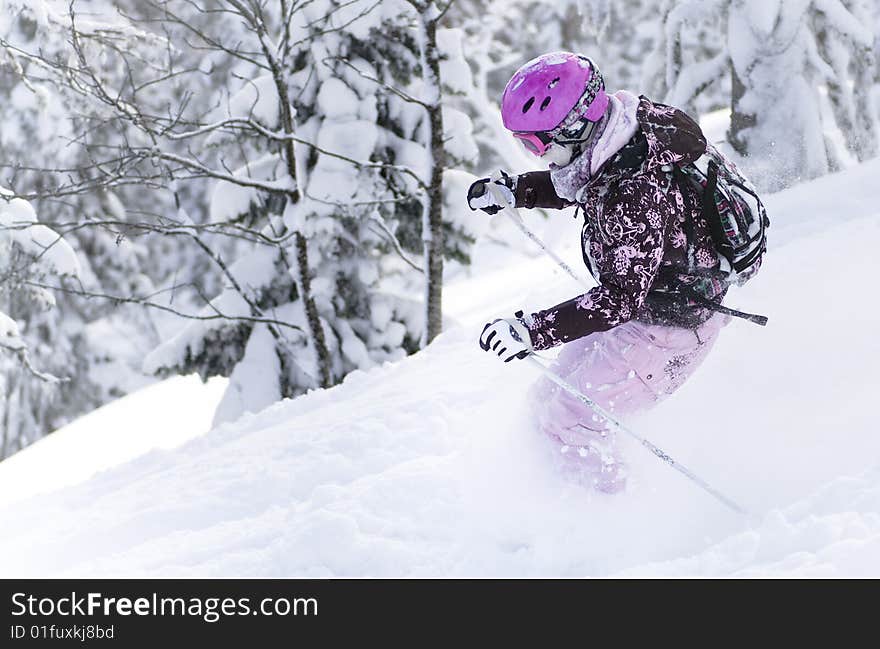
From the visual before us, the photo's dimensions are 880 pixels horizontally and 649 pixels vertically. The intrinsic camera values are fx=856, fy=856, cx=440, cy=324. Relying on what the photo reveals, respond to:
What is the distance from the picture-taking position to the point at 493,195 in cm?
454

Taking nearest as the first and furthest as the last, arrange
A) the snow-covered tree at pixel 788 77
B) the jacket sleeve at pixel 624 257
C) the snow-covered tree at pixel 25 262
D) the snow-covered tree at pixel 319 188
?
the jacket sleeve at pixel 624 257 → the snow-covered tree at pixel 25 262 → the snow-covered tree at pixel 319 188 → the snow-covered tree at pixel 788 77

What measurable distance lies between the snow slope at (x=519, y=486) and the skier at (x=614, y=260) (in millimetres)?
407

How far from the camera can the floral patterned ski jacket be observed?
344 centimetres

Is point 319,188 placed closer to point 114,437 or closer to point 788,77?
point 788,77

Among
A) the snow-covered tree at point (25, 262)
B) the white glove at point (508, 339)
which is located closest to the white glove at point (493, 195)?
the white glove at point (508, 339)

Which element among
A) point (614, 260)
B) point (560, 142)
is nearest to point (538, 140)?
point (560, 142)

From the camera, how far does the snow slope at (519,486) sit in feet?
12.7

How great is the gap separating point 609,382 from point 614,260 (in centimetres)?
71

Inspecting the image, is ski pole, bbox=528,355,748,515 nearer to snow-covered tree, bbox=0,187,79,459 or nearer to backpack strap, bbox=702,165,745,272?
backpack strap, bbox=702,165,745,272

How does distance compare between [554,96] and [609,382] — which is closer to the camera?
[554,96]

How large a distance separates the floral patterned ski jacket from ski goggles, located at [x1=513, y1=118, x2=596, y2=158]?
0.66ft

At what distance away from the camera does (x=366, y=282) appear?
36.2ft

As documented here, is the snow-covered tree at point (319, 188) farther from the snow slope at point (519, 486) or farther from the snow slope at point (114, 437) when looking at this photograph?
the snow slope at point (519, 486)
